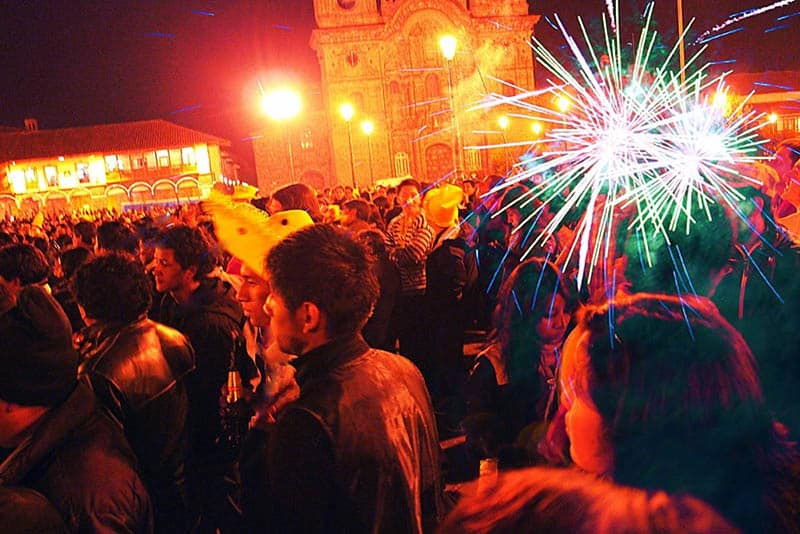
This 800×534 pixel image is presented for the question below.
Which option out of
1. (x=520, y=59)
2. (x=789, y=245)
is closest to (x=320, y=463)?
(x=789, y=245)

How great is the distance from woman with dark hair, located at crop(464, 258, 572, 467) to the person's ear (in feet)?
4.61

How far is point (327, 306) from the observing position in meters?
2.17

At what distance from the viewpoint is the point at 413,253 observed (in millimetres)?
5977

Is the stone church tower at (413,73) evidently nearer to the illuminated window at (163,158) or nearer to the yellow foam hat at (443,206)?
the illuminated window at (163,158)

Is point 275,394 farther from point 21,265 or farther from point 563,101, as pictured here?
point 563,101

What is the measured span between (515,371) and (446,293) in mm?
2812

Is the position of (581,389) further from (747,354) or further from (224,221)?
(224,221)

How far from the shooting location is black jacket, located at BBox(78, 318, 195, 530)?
117 inches

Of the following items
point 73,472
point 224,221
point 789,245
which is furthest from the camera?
point 789,245

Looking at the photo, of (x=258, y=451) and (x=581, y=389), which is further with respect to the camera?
(x=258, y=451)

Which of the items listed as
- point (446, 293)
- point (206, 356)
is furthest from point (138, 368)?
point (446, 293)

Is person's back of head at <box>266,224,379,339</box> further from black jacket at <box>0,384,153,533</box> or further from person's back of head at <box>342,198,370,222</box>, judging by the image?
person's back of head at <box>342,198,370,222</box>

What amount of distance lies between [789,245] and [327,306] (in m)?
3.61

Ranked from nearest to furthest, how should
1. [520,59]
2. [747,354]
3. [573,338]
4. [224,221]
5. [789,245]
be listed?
[747,354] → [573,338] → [224,221] → [789,245] → [520,59]
